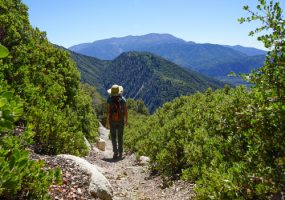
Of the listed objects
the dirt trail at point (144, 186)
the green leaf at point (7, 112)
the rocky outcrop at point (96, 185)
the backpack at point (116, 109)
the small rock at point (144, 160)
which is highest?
the green leaf at point (7, 112)

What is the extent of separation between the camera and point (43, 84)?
693 centimetres

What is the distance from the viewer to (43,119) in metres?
4.81

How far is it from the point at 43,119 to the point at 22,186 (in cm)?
264

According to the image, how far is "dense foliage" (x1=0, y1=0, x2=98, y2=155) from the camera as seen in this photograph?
192 inches

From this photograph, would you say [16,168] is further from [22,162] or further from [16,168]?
[22,162]

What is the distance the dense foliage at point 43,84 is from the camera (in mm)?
4883

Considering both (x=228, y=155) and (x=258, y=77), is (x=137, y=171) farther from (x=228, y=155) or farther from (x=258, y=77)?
(x=258, y=77)

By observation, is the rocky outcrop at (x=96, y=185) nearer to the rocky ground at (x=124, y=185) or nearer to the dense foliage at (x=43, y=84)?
the rocky ground at (x=124, y=185)

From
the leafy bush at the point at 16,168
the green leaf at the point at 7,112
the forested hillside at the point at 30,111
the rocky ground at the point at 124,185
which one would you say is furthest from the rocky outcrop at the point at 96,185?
the green leaf at the point at 7,112

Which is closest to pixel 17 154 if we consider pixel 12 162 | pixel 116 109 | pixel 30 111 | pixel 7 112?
pixel 12 162

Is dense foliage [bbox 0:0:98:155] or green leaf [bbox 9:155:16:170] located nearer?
green leaf [bbox 9:155:16:170]

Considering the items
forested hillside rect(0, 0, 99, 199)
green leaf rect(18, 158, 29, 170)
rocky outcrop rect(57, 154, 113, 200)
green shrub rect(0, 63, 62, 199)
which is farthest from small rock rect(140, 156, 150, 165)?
green leaf rect(18, 158, 29, 170)

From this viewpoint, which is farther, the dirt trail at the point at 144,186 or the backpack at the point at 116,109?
the backpack at the point at 116,109

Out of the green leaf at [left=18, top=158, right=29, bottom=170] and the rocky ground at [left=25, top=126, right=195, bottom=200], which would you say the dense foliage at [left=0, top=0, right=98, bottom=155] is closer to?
the rocky ground at [left=25, top=126, right=195, bottom=200]
